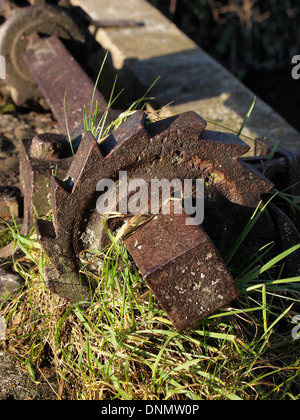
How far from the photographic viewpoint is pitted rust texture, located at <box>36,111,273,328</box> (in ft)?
6.32

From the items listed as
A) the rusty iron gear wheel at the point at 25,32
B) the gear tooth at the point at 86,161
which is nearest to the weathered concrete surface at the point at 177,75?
the rusty iron gear wheel at the point at 25,32

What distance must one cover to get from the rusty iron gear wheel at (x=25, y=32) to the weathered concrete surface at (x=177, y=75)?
0.75 m

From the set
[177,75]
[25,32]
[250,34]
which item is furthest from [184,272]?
[250,34]

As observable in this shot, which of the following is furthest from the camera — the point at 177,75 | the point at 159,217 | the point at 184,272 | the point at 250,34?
the point at 250,34

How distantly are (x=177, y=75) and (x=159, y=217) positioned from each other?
271 cm

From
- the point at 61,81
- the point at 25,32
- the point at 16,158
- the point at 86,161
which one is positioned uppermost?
the point at 86,161

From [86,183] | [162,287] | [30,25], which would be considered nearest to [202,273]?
[162,287]

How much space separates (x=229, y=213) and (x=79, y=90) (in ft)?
4.28

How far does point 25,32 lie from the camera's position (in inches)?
146

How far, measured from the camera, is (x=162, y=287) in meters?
1.92

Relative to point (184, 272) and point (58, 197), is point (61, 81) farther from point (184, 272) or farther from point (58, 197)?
point (184, 272)

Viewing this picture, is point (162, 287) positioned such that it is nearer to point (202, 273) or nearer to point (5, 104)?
point (202, 273)

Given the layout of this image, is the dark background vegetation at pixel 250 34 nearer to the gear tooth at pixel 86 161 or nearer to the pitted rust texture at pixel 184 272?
the gear tooth at pixel 86 161

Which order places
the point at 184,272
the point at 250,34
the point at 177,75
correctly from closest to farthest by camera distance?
the point at 184,272 → the point at 177,75 → the point at 250,34
